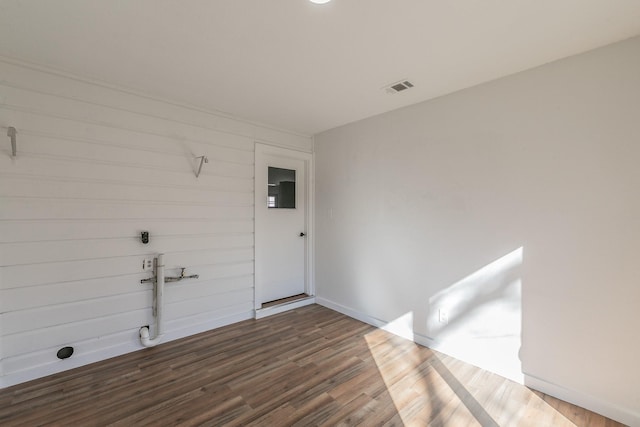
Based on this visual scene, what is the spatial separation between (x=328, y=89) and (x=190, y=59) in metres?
1.20

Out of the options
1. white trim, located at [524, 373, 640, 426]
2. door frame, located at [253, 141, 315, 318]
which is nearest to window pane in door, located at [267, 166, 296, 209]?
door frame, located at [253, 141, 315, 318]

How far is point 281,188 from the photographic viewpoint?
4.05 meters

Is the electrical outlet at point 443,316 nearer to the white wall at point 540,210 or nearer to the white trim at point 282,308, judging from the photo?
the white wall at point 540,210

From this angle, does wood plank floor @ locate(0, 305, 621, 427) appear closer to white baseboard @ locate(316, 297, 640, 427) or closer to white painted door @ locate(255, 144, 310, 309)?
white baseboard @ locate(316, 297, 640, 427)

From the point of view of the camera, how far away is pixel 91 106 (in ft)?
8.35

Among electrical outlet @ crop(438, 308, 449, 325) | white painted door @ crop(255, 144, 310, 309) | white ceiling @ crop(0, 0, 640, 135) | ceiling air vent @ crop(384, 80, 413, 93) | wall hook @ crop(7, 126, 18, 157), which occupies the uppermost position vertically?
white ceiling @ crop(0, 0, 640, 135)

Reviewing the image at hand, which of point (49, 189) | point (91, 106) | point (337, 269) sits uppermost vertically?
point (91, 106)

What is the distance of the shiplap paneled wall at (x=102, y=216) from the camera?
7.41 feet

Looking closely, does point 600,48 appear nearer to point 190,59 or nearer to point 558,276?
point 558,276

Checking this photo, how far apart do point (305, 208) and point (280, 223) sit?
0.47m

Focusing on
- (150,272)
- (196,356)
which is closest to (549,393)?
(196,356)

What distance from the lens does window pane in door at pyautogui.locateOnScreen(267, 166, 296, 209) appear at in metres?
Result: 3.95

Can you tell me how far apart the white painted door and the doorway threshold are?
0.25 ft

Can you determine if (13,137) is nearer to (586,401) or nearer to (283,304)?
(283,304)
